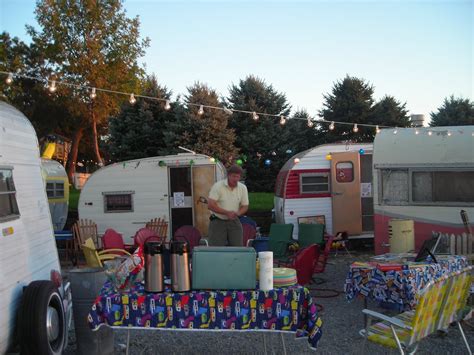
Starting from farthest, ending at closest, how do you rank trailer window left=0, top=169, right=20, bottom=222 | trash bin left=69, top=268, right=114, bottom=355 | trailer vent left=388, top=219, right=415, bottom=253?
trailer vent left=388, top=219, right=415, bottom=253 < trash bin left=69, top=268, right=114, bottom=355 < trailer window left=0, top=169, right=20, bottom=222

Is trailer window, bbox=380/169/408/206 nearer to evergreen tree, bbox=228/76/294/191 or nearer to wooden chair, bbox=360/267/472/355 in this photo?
wooden chair, bbox=360/267/472/355

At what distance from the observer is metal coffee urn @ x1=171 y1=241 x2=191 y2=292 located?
3252mm

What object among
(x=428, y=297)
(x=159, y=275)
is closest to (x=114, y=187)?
(x=159, y=275)

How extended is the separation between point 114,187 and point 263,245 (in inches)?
159

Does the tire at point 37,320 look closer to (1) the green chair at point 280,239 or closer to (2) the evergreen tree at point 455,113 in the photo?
(1) the green chair at point 280,239

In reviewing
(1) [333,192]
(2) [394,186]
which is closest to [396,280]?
(2) [394,186]

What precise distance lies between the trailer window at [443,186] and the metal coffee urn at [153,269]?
604cm

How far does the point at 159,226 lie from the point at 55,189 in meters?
3.95

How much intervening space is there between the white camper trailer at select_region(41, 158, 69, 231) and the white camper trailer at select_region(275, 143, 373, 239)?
5.92 m

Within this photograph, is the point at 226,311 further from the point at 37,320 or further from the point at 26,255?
the point at 26,255

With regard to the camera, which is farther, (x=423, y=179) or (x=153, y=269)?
(x=423, y=179)

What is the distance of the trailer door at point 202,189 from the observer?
412 inches

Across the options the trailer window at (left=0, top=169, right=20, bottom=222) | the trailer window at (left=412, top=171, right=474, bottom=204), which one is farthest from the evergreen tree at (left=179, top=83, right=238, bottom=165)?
the trailer window at (left=0, top=169, right=20, bottom=222)

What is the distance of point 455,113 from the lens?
1208 inches
